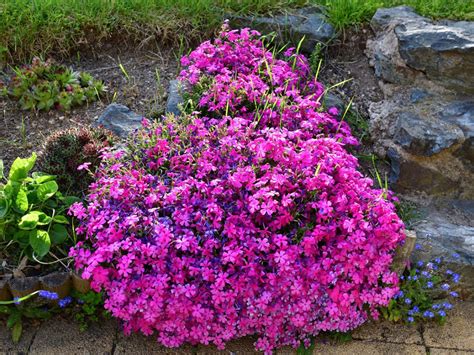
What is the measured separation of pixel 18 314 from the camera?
3.16 m

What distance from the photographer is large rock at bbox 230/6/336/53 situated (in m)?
4.70

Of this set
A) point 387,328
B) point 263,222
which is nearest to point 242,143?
point 263,222

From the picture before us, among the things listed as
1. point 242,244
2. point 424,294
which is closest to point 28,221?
point 242,244

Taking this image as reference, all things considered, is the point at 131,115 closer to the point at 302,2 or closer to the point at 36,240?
the point at 36,240

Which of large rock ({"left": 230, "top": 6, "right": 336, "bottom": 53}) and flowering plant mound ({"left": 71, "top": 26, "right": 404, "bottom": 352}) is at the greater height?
large rock ({"left": 230, "top": 6, "right": 336, "bottom": 53})

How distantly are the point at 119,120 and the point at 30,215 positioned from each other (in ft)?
3.78

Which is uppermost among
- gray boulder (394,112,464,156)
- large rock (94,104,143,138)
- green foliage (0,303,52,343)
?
gray boulder (394,112,464,156)

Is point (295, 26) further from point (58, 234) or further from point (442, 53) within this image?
point (58, 234)

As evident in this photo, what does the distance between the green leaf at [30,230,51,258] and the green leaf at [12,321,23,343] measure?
1.33 feet

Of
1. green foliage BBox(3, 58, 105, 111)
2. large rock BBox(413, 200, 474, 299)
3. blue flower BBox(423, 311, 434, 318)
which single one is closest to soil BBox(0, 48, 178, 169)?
green foliage BBox(3, 58, 105, 111)

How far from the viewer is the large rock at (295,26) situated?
4.70 meters

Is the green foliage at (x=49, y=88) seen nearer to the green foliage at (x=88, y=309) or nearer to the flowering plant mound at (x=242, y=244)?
the flowering plant mound at (x=242, y=244)

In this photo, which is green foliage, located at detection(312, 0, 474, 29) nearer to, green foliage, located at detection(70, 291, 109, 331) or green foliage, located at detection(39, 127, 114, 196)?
green foliage, located at detection(39, 127, 114, 196)

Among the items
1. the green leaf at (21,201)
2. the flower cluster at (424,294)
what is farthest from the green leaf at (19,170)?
the flower cluster at (424,294)
